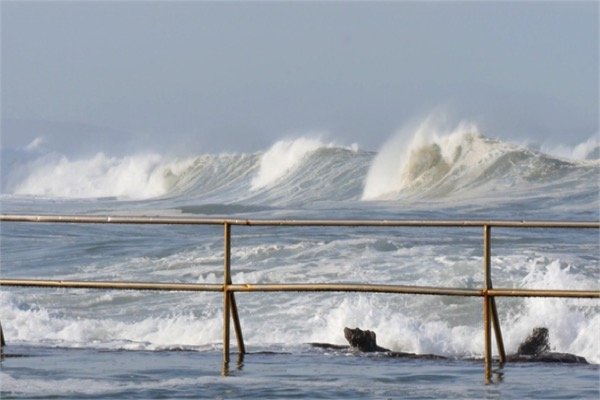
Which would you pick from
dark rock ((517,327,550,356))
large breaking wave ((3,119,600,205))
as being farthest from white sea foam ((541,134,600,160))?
dark rock ((517,327,550,356))

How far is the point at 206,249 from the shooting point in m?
22.9

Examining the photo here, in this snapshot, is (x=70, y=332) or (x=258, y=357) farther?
(x=70, y=332)

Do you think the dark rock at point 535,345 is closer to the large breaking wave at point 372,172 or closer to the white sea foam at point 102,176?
the large breaking wave at point 372,172

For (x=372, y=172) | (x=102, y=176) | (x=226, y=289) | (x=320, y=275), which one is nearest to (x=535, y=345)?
(x=226, y=289)

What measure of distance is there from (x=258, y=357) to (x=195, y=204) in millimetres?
29599

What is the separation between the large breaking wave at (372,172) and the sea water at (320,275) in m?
0.07

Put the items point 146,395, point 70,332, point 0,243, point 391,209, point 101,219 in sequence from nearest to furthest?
point 146,395 < point 101,219 < point 70,332 < point 0,243 < point 391,209

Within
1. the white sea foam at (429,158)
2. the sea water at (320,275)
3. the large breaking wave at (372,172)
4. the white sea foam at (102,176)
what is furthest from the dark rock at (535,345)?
the white sea foam at (102,176)

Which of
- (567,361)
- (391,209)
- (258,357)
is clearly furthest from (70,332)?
(391,209)

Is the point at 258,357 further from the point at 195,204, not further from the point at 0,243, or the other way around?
the point at 195,204

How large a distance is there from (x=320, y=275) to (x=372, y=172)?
69.4 ft

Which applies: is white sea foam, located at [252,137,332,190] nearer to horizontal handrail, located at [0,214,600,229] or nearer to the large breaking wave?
the large breaking wave

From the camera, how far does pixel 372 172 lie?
40.8m

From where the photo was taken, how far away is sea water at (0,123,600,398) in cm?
1023
